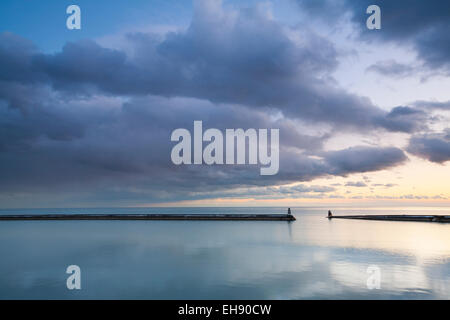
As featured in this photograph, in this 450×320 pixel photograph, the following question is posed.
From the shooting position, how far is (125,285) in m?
19.8

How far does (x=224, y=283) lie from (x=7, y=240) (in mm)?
37169

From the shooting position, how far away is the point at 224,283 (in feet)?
66.7

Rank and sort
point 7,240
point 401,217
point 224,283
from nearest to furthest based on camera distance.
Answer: point 224,283
point 7,240
point 401,217

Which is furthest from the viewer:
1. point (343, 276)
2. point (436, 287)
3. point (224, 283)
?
point (343, 276)

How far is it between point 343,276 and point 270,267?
5.57m
